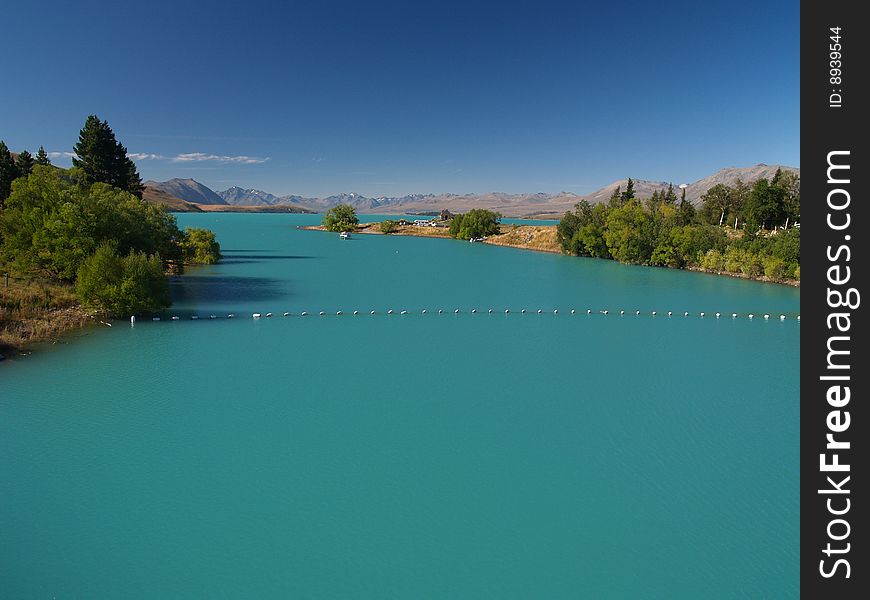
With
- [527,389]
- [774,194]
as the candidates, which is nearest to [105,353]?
[527,389]

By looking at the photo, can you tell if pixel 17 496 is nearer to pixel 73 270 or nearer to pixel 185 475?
pixel 185 475

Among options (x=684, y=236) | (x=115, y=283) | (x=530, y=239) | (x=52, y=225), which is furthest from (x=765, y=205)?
(x=52, y=225)

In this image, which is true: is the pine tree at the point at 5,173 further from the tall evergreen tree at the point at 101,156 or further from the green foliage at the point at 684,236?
the green foliage at the point at 684,236

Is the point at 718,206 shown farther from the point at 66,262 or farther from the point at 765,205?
the point at 66,262

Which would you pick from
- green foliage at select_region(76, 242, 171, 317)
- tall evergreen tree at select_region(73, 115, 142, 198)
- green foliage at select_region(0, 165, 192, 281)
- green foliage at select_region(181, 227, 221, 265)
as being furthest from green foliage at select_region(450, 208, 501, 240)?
green foliage at select_region(76, 242, 171, 317)

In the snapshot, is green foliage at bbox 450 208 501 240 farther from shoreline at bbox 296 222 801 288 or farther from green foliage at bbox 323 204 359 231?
green foliage at bbox 323 204 359 231

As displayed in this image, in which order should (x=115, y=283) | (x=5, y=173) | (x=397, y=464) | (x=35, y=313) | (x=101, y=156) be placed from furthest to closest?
(x=101, y=156), (x=5, y=173), (x=115, y=283), (x=35, y=313), (x=397, y=464)

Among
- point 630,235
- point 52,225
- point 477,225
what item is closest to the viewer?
point 52,225

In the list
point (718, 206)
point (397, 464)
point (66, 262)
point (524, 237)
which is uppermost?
point (718, 206)
